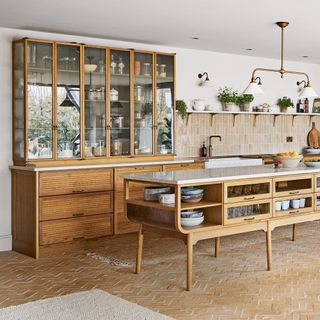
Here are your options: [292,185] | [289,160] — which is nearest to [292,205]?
[292,185]

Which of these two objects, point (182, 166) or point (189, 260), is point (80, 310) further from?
point (182, 166)

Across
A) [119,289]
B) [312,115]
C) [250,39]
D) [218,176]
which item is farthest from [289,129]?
[119,289]

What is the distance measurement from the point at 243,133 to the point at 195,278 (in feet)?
15.0

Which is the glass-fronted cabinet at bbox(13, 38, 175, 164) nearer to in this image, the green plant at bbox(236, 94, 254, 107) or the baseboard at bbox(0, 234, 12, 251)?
the baseboard at bbox(0, 234, 12, 251)

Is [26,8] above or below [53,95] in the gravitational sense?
above

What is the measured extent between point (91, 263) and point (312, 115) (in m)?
6.26

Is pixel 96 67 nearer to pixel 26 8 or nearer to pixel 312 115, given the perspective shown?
pixel 26 8

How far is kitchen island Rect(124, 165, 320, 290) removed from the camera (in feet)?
16.4

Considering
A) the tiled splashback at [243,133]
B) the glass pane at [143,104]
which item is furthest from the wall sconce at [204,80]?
the glass pane at [143,104]

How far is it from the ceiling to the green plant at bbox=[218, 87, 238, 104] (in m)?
1.01

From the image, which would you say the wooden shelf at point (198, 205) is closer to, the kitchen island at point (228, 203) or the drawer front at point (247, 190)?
the kitchen island at point (228, 203)

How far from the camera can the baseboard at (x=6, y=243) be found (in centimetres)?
684

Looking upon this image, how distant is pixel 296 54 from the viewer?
941 cm

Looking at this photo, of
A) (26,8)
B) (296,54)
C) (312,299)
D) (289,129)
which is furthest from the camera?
(289,129)
